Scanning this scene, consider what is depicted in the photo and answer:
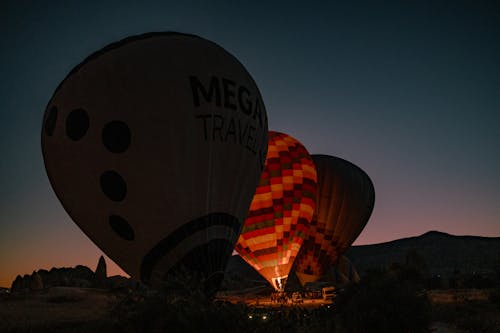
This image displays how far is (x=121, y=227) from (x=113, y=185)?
113 centimetres

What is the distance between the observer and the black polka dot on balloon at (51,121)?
11242mm

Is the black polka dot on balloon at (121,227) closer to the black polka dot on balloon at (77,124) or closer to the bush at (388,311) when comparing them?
the black polka dot on balloon at (77,124)

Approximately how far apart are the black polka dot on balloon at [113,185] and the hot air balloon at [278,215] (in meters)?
12.0

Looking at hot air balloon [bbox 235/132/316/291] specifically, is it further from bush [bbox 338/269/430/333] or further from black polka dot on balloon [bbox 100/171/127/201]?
black polka dot on balloon [bbox 100/171/127/201]

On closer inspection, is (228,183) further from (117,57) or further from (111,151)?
(117,57)

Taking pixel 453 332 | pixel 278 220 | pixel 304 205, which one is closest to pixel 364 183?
pixel 304 205

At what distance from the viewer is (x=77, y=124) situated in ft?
34.9

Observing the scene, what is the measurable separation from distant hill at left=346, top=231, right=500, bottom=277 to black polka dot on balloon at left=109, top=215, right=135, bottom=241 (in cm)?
7947

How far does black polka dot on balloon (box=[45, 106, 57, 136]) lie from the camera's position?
11.2 m

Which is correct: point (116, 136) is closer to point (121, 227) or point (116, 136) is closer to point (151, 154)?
point (151, 154)

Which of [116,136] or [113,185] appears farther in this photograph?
[113,185]

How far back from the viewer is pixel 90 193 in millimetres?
10578

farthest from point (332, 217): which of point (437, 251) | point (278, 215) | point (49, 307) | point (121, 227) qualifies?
point (437, 251)

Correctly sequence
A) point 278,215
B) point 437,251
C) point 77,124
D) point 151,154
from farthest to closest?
1. point 437,251
2. point 278,215
3. point 77,124
4. point 151,154
